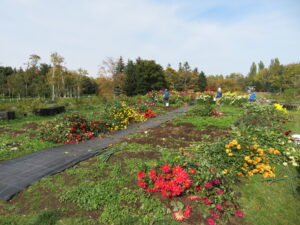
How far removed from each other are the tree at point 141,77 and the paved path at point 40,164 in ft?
89.7

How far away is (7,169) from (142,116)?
6140 millimetres

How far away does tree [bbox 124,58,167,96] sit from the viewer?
32094 millimetres

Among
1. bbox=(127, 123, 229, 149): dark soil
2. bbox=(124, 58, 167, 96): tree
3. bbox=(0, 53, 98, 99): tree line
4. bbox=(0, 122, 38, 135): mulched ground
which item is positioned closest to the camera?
bbox=(127, 123, 229, 149): dark soil

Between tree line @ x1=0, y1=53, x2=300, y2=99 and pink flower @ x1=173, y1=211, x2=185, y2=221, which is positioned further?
tree line @ x1=0, y1=53, x2=300, y2=99

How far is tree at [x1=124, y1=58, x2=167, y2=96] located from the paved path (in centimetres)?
2735

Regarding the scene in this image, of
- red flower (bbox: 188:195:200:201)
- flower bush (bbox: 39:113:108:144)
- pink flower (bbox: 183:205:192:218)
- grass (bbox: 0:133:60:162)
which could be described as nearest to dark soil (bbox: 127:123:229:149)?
flower bush (bbox: 39:113:108:144)

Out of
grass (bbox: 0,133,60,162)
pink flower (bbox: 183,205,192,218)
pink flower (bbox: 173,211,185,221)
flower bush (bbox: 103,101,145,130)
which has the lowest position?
pink flower (bbox: 173,211,185,221)

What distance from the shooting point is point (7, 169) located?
3.61 metres

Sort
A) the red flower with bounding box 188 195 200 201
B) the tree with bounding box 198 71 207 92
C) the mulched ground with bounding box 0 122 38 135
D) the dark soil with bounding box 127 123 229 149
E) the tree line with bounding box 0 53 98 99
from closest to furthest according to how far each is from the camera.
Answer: the red flower with bounding box 188 195 200 201 < the dark soil with bounding box 127 123 229 149 < the mulched ground with bounding box 0 122 38 135 < the tree line with bounding box 0 53 98 99 < the tree with bounding box 198 71 207 92

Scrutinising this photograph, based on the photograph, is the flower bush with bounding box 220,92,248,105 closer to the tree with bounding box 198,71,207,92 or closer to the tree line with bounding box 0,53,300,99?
the tree line with bounding box 0,53,300,99

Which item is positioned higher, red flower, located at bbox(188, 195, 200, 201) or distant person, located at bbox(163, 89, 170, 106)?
distant person, located at bbox(163, 89, 170, 106)

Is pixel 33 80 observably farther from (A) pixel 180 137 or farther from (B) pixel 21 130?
(A) pixel 180 137

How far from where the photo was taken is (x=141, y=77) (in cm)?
3200

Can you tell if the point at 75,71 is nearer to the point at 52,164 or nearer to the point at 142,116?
the point at 142,116
